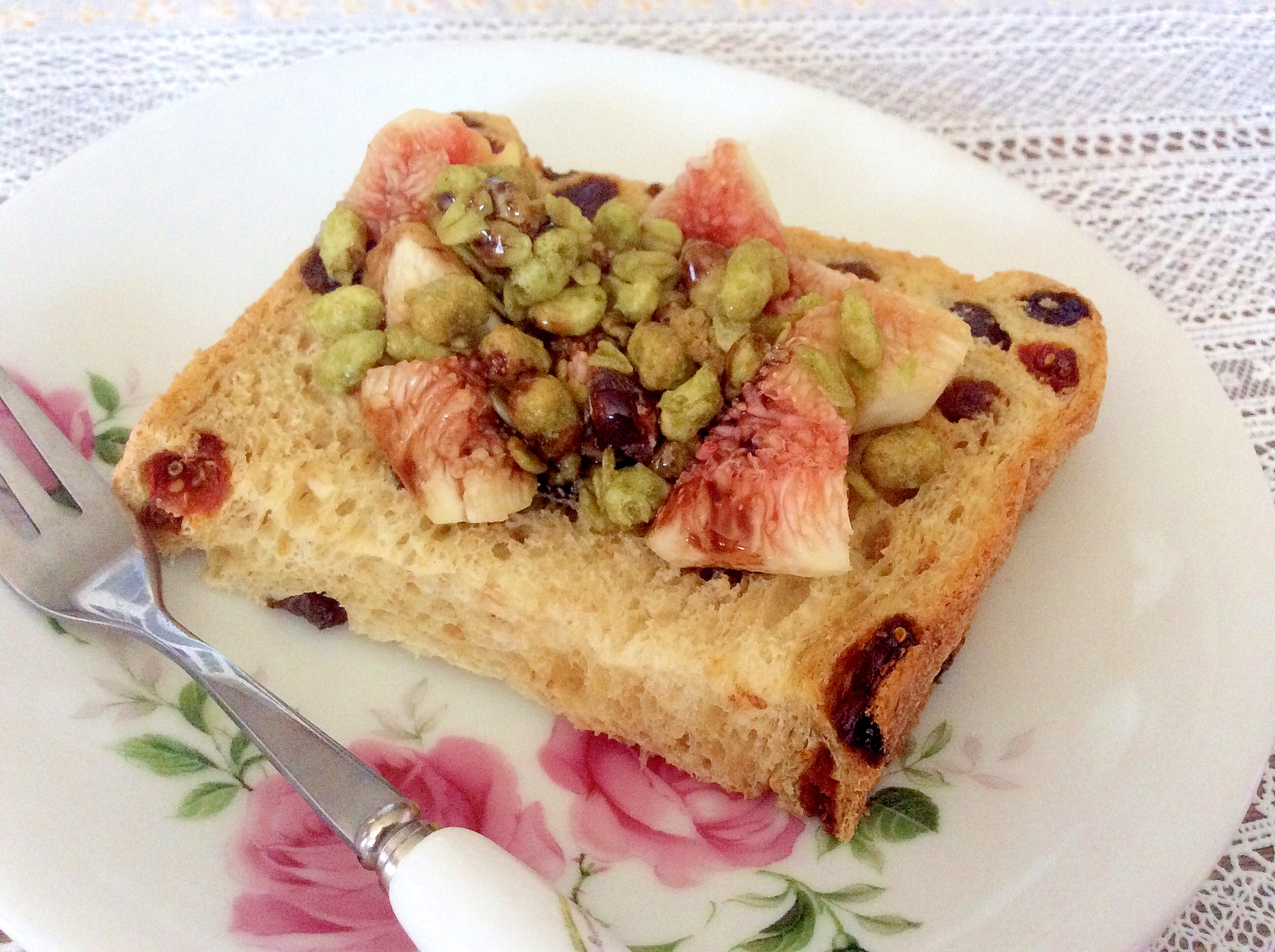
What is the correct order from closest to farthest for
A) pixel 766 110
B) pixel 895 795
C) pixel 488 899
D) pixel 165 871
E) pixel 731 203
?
pixel 488 899
pixel 165 871
pixel 895 795
pixel 731 203
pixel 766 110

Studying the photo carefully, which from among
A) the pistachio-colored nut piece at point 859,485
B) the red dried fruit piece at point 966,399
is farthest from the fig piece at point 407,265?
the red dried fruit piece at point 966,399

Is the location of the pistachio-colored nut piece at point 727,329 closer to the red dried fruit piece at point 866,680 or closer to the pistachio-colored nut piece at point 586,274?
the pistachio-colored nut piece at point 586,274

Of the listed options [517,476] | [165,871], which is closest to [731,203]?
[517,476]

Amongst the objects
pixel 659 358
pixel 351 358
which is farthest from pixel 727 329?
pixel 351 358

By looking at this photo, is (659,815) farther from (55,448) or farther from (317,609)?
(55,448)

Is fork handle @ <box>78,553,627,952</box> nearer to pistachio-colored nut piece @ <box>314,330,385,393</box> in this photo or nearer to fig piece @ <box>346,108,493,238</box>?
pistachio-colored nut piece @ <box>314,330,385,393</box>

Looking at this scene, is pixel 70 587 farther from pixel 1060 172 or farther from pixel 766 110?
pixel 1060 172
